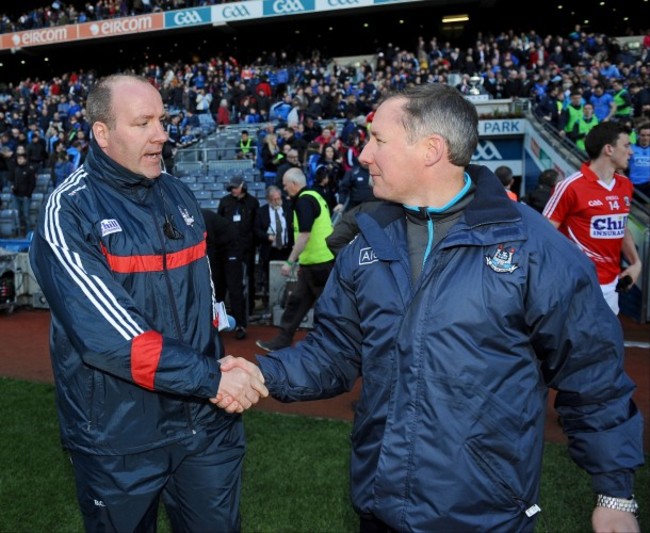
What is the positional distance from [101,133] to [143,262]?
51 cm

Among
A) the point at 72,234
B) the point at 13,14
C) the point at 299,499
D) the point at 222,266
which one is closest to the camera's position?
the point at 72,234

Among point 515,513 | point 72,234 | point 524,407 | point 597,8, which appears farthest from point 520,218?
point 597,8

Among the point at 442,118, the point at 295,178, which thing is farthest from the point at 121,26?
the point at 442,118

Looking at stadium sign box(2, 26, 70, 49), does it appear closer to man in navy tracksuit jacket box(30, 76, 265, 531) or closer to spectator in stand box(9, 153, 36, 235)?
spectator in stand box(9, 153, 36, 235)

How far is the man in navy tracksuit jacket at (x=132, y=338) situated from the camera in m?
2.18

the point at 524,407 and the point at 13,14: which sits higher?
the point at 13,14

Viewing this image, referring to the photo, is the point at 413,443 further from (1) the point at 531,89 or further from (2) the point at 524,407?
(1) the point at 531,89

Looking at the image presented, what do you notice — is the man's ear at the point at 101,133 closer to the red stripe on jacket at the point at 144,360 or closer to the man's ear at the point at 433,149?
the red stripe on jacket at the point at 144,360

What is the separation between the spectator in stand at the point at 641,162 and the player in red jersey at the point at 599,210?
5341 millimetres

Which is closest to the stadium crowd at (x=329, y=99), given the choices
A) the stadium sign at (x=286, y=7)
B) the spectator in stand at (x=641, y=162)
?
the spectator in stand at (x=641, y=162)

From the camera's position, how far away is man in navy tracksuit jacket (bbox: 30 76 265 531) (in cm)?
218

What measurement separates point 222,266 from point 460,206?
5.98 metres

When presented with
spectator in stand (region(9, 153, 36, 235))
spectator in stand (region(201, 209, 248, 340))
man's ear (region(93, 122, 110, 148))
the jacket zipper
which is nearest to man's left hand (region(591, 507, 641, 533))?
the jacket zipper

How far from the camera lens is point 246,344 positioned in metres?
7.79
